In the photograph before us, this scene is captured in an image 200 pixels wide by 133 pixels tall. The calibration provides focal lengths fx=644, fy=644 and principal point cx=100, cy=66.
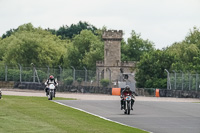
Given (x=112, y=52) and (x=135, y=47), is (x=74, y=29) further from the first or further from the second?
(x=112, y=52)

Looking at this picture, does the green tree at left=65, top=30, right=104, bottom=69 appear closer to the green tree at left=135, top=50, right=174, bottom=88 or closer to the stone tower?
the stone tower

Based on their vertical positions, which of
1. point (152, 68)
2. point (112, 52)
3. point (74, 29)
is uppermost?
point (74, 29)

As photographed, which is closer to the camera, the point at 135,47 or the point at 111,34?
the point at 111,34

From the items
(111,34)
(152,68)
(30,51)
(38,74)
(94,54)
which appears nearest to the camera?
(38,74)

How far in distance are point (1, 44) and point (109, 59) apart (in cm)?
4599

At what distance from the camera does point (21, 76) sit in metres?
62.2

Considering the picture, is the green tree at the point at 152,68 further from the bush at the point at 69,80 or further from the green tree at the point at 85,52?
the green tree at the point at 85,52

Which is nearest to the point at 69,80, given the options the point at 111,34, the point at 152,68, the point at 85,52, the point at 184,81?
the point at 184,81

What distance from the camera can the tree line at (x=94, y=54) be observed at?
87.5 metres

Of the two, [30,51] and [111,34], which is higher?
[111,34]

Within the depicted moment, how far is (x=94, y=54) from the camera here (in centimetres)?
12656

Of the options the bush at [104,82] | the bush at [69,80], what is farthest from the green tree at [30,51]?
the bush at [69,80]

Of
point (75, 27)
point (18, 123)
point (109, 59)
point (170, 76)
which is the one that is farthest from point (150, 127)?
point (75, 27)

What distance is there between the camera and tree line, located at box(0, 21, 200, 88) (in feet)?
287
